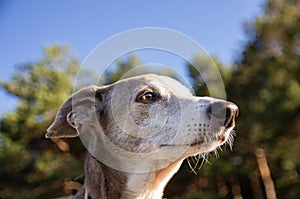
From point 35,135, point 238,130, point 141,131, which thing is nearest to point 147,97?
point 141,131

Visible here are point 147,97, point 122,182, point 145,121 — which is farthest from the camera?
point 147,97

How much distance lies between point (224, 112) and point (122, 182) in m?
1.10

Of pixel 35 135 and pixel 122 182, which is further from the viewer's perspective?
pixel 35 135

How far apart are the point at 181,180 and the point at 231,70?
6.30 m

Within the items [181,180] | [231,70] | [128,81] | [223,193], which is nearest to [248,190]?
[223,193]

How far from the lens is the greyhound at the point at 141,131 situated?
327 centimetres

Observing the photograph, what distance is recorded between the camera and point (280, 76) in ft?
55.6

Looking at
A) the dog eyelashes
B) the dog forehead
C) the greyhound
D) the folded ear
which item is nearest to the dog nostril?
the greyhound

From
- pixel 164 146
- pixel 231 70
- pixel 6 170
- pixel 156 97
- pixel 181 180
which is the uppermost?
pixel 156 97

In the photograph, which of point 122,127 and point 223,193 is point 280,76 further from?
point 122,127

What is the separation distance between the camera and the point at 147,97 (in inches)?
141

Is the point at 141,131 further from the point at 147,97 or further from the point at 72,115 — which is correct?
the point at 72,115

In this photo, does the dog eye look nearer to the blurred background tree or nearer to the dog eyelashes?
the dog eyelashes

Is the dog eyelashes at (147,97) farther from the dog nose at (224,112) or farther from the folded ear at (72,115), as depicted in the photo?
the dog nose at (224,112)
